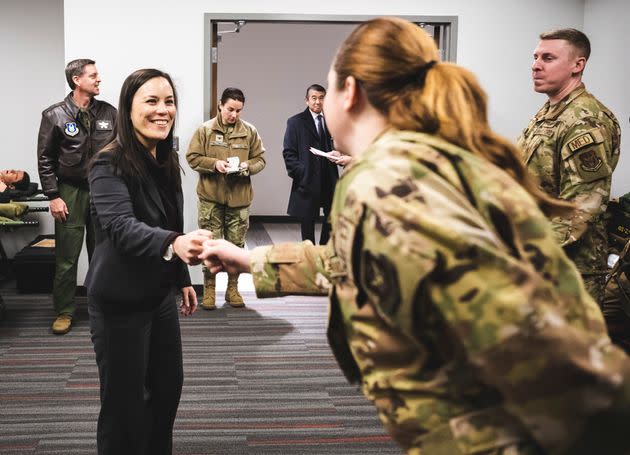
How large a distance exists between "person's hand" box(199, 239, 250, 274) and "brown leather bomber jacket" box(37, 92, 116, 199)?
286 cm

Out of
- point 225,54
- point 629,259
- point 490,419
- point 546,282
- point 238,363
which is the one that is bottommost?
point 238,363

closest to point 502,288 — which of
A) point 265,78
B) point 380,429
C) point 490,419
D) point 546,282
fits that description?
point 546,282

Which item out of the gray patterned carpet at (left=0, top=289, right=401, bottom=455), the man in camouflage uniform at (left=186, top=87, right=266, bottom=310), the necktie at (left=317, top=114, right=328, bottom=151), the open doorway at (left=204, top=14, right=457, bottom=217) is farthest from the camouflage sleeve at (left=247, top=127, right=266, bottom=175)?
the open doorway at (left=204, top=14, right=457, bottom=217)

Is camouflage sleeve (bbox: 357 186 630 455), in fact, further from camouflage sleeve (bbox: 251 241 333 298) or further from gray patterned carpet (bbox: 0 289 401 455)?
gray patterned carpet (bbox: 0 289 401 455)

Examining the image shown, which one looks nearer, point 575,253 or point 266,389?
point 575,253

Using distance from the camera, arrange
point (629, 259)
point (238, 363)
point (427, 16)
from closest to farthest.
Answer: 1. point (629, 259)
2. point (238, 363)
3. point (427, 16)

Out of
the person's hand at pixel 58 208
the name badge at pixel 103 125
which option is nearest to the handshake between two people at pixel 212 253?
the person's hand at pixel 58 208

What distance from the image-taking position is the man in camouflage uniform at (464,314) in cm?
75

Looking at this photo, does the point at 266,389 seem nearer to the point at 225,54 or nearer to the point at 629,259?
the point at 629,259

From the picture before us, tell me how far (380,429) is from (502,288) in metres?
2.09

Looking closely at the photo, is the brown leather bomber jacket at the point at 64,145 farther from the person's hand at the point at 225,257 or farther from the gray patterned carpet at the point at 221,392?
the person's hand at the point at 225,257

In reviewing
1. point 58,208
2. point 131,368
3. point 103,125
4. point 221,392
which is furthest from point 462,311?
point 103,125

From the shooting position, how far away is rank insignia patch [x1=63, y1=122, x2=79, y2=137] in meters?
4.12

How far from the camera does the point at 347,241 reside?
0.87 metres
